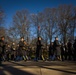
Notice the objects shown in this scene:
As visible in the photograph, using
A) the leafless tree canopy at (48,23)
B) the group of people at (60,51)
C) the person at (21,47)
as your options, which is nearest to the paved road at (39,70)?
the person at (21,47)

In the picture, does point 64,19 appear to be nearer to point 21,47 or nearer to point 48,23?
point 48,23

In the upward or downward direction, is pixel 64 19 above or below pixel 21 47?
above

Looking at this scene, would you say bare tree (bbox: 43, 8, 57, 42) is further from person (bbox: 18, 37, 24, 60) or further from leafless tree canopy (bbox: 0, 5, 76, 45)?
person (bbox: 18, 37, 24, 60)

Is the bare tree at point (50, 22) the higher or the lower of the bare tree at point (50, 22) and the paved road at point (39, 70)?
the higher

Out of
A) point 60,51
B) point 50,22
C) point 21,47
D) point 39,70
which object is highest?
point 50,22

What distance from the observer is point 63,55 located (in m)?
23.4

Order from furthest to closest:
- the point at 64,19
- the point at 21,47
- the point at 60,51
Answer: the point at 64,19 → the point at 60,51 → the point at 21,47

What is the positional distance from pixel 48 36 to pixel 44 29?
201 centimetres

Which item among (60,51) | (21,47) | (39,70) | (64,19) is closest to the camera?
(39,70)

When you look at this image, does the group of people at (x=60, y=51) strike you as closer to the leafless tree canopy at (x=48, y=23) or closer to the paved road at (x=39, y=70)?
the paved road at (x=39, y=70)

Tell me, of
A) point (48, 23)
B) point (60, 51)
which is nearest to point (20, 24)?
point (48, 23)

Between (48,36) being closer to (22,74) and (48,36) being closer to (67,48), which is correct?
(67,48)

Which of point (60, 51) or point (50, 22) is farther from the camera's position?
point (50, 22)

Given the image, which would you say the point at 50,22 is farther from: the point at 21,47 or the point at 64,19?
the point at 21,47
